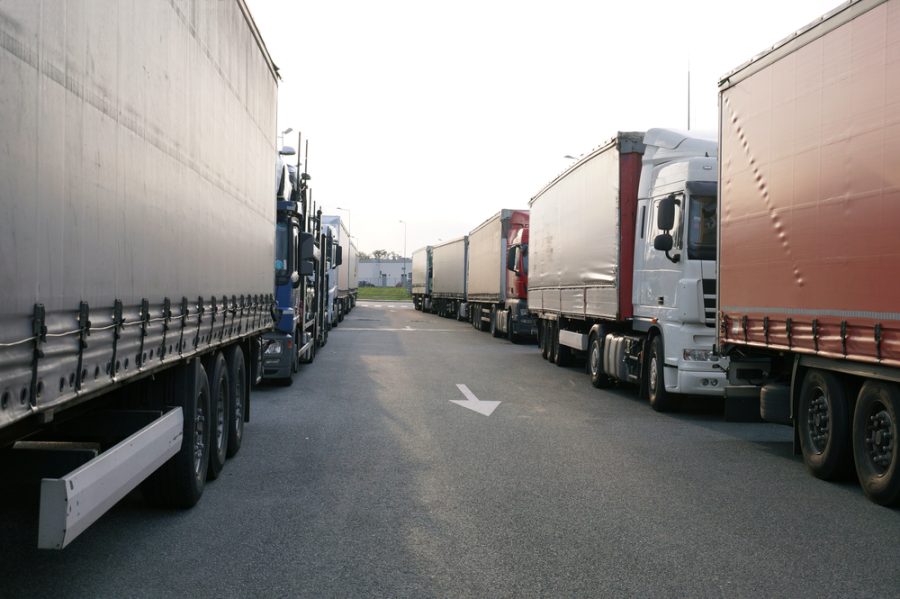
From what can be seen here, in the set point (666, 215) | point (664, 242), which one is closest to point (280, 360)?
point (664, 242)

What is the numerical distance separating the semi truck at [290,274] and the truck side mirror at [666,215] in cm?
503

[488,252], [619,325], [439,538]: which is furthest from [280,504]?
[488,252]

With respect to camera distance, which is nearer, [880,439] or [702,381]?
[880,439]

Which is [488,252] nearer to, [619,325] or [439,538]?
[619,325]

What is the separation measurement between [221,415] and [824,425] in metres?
5.31

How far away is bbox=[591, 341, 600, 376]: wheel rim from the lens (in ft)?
51.3

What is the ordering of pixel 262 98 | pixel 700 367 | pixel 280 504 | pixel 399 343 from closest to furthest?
pixel 280 504 → pixel 262 98 → pixel 700 367 → pixel 399 343

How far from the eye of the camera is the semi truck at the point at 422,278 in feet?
198

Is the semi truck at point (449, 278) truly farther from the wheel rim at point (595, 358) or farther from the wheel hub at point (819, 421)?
the wheel hub at point (819, 421)

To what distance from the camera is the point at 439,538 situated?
6027 millimetres

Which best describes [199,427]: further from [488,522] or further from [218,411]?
[488,522]

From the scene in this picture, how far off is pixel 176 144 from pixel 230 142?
2011 millimetres

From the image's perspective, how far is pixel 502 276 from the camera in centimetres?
3031

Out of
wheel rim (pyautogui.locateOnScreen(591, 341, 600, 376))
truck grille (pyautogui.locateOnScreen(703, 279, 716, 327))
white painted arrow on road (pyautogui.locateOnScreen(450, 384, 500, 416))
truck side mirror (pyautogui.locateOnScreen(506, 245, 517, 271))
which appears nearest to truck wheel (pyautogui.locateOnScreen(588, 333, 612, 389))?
wheel rim (pyautogui.locateOnScreen(591, 341, 600, 376))
